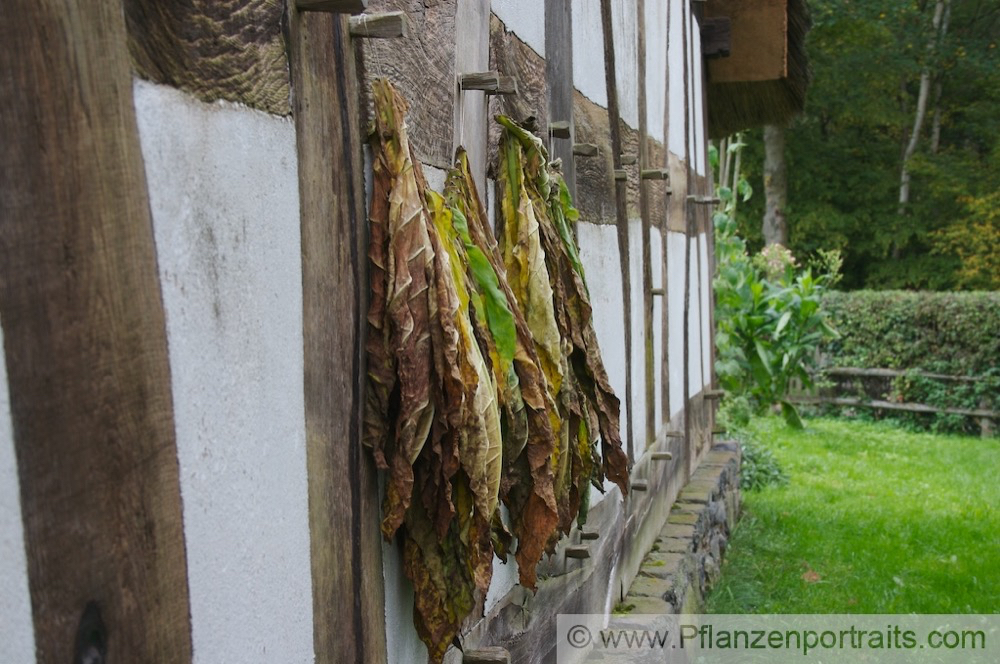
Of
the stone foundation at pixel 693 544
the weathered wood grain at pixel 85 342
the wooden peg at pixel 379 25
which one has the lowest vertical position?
the stone foundation at pixel 693 544

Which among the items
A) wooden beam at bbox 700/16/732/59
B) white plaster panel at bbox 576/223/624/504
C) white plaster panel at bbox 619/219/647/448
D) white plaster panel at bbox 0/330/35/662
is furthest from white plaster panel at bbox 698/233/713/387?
white plaster panel at bbox 0/330/35/662

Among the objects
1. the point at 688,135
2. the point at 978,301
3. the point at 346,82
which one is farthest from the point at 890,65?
the point at 346,82

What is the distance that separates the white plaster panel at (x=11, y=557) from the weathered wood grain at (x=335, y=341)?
0.55 m

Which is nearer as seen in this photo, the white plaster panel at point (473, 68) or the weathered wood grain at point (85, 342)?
the weathered wood grain at point (85, 342)

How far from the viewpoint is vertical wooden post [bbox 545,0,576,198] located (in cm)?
267

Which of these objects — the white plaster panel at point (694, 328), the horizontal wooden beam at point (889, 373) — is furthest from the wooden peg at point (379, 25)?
the horizontal wooden beam at point (889, 373)

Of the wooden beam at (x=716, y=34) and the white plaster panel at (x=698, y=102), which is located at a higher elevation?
the wooden beam at (x=716, y=34)

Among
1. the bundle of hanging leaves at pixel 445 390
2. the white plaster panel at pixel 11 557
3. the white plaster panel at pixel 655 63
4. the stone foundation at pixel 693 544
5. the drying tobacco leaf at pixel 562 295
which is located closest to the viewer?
the white plaster panel at pixel 11 557

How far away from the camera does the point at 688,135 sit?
5629 mm

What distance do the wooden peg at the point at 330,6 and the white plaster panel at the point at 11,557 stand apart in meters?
0.67

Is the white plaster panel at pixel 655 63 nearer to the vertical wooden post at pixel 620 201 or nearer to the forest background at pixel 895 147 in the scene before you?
the vertical wooden post at pixel 620 201

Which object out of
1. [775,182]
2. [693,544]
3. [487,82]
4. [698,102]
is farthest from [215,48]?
[775,182]

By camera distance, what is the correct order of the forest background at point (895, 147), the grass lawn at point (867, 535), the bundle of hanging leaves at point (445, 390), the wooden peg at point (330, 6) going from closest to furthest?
the wooden peg at point (330, 6), the bundle of hanging leaves at point (445, 390), the grass lawn at point (867, 535), the forest background at point (895, 147)

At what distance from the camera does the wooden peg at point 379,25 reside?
4.80 ft
